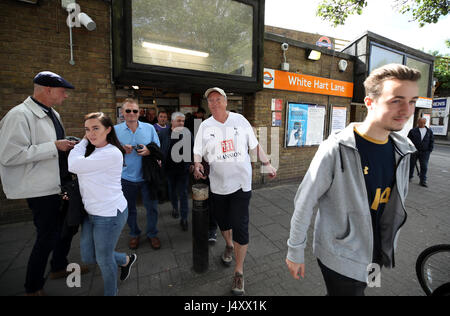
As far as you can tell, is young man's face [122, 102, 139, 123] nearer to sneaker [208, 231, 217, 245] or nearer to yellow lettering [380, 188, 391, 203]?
sneaker [208, 231, 217, 245]

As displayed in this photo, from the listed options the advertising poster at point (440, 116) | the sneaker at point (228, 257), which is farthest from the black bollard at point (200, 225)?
the advertising poster at point (440, 116)

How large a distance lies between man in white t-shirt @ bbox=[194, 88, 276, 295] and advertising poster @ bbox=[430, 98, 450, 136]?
30.9 metres

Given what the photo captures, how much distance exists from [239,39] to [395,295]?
5.64 m

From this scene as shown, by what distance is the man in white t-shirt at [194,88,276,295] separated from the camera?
247 cm

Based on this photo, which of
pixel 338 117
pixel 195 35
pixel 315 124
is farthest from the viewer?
pixel 338 117

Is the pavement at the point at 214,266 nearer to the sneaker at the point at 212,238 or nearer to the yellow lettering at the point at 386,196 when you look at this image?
the sneaker at the point at 212,238

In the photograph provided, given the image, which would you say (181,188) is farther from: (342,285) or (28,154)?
(342,285)

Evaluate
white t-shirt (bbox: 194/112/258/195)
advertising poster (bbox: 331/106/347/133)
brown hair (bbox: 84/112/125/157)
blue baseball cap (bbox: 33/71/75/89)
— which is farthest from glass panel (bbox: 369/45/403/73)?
blue baseball cap (bbox: 33/71/75/89)

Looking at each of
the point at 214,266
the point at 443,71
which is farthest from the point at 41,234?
the point at 443,71

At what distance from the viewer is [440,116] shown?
2350cm

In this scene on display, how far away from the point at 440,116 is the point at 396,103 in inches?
1247

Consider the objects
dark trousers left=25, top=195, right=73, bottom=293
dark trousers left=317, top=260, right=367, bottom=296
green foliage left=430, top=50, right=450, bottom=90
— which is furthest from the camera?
green foliage left=430, top=50, right=450, bottom=90
